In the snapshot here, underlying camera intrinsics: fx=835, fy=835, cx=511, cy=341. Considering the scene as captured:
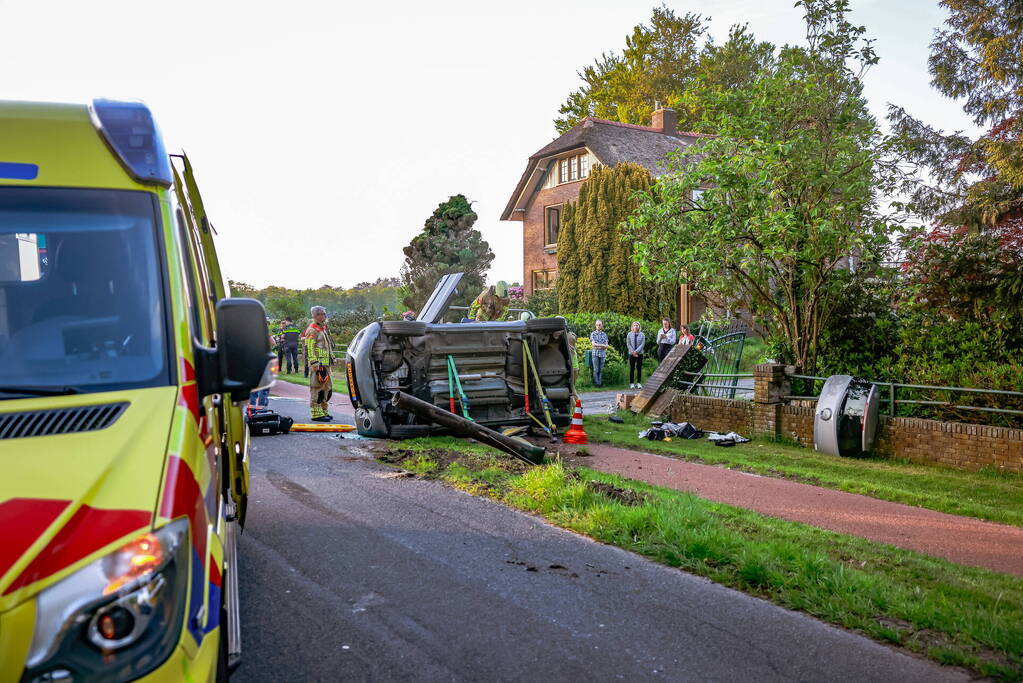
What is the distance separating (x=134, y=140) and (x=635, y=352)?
1751cm

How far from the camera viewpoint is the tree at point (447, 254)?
3156 cm

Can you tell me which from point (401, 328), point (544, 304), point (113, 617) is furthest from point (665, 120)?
point (113, 617)

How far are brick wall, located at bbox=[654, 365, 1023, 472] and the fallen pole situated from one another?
4557 millimetres

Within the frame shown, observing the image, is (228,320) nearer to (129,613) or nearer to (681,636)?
(129,613)

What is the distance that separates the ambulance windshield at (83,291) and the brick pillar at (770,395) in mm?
10781

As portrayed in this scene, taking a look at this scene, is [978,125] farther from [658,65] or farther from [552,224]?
[658,65]

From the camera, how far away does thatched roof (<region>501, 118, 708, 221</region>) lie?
34.7m

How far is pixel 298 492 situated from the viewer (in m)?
7.98

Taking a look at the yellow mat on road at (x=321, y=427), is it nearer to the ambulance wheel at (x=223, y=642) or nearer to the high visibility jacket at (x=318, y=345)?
the high visibility jacket at (x=318, y=345)

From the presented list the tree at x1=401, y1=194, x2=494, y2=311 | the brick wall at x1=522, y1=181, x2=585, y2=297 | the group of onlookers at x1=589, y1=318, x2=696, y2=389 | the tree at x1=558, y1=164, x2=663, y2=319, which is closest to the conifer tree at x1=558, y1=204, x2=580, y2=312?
the tree at x1=558, y1=164, x2=663, y2=319

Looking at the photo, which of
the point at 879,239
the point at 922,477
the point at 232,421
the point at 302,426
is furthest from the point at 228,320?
the point at 879,239

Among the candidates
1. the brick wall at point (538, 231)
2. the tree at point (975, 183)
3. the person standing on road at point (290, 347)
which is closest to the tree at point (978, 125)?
the tree at point (975, 183)

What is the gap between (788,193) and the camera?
12.8 metres

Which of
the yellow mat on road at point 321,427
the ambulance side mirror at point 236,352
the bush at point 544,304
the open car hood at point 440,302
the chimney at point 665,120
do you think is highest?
the chimney at point 665,120
